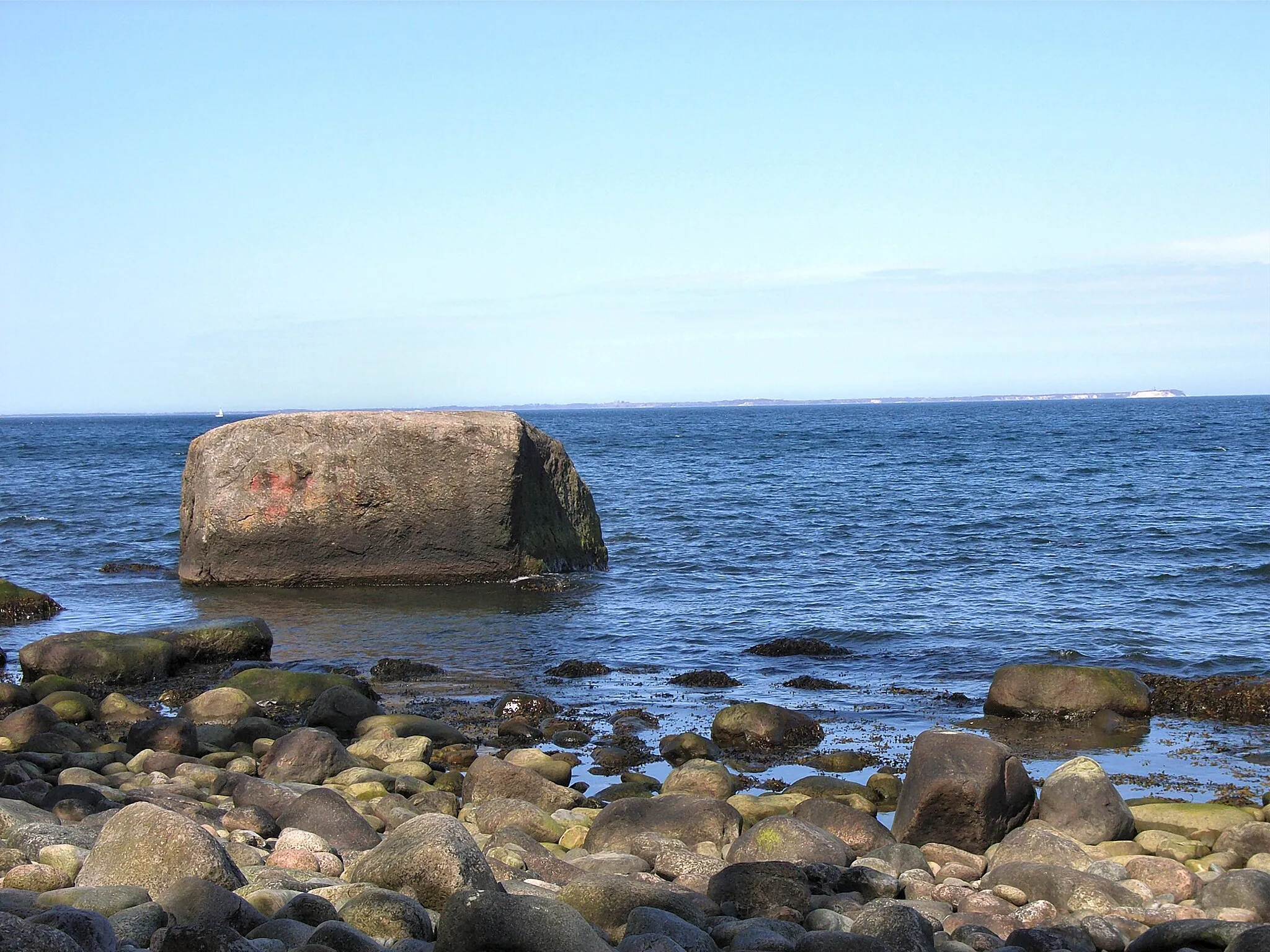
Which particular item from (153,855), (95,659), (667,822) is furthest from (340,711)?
(153,855)

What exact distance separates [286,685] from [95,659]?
2.53 m

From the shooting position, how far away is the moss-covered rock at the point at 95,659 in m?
12.9

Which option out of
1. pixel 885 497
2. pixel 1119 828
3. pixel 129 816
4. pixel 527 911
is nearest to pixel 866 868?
pixel 1119 828

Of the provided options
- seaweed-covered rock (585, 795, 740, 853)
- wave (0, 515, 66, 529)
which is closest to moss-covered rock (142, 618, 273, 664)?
seaweed-covered rock (585, 795, 740, 853)

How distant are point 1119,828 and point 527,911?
495 centimetres

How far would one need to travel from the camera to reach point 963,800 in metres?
8.19

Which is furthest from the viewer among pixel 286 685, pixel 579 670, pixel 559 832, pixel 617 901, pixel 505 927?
pixel 579 670

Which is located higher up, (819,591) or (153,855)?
(153,855)

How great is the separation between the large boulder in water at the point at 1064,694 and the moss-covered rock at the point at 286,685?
6.47 m

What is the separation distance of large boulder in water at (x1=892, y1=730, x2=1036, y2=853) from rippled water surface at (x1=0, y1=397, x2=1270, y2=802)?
2.42 metres

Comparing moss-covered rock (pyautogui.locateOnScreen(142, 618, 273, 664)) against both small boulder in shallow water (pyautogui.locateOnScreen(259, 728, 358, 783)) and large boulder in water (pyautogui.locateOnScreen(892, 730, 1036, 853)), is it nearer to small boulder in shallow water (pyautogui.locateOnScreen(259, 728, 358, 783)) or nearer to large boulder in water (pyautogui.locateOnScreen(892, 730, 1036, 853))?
small boulder in shallow water (pyautogui.locateOnScreen(259, 728, 358, 783))

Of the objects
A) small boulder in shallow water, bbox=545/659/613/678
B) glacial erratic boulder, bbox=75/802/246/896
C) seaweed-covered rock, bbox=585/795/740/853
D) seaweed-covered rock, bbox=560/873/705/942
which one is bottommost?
small boulder in shallow water, bbox=545/659/613/678

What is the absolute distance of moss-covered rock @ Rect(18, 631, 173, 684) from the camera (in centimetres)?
1288

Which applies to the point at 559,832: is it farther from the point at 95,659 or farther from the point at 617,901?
the point at 95,659
